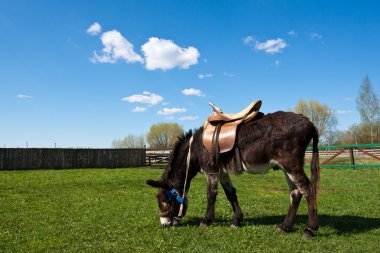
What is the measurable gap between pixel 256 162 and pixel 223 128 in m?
1.06

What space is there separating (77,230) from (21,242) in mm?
1103

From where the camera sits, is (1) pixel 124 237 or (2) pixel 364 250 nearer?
(2) pixel 364 250

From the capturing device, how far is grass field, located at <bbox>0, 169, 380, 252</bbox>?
18.5 feet

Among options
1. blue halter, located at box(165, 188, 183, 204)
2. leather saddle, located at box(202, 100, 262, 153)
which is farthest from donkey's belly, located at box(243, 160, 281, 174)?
blue halter, located at box(165, 188, 183, 204)

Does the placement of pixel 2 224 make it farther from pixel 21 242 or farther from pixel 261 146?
pixel 261 146

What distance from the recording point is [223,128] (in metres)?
7.00

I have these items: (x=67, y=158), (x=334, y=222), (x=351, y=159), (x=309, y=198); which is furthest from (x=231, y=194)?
(x=67, y=158)

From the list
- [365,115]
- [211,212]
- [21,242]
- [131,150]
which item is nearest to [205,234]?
[211,212]

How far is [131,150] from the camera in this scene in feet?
109

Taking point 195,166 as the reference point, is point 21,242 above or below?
below

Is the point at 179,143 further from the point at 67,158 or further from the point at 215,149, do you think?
the point at 67,158

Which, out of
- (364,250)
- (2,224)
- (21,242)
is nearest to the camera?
(364,250)

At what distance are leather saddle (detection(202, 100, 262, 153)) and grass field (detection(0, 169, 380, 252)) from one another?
5.63 feet

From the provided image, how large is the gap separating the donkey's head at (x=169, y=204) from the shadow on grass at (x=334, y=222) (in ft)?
1.29
